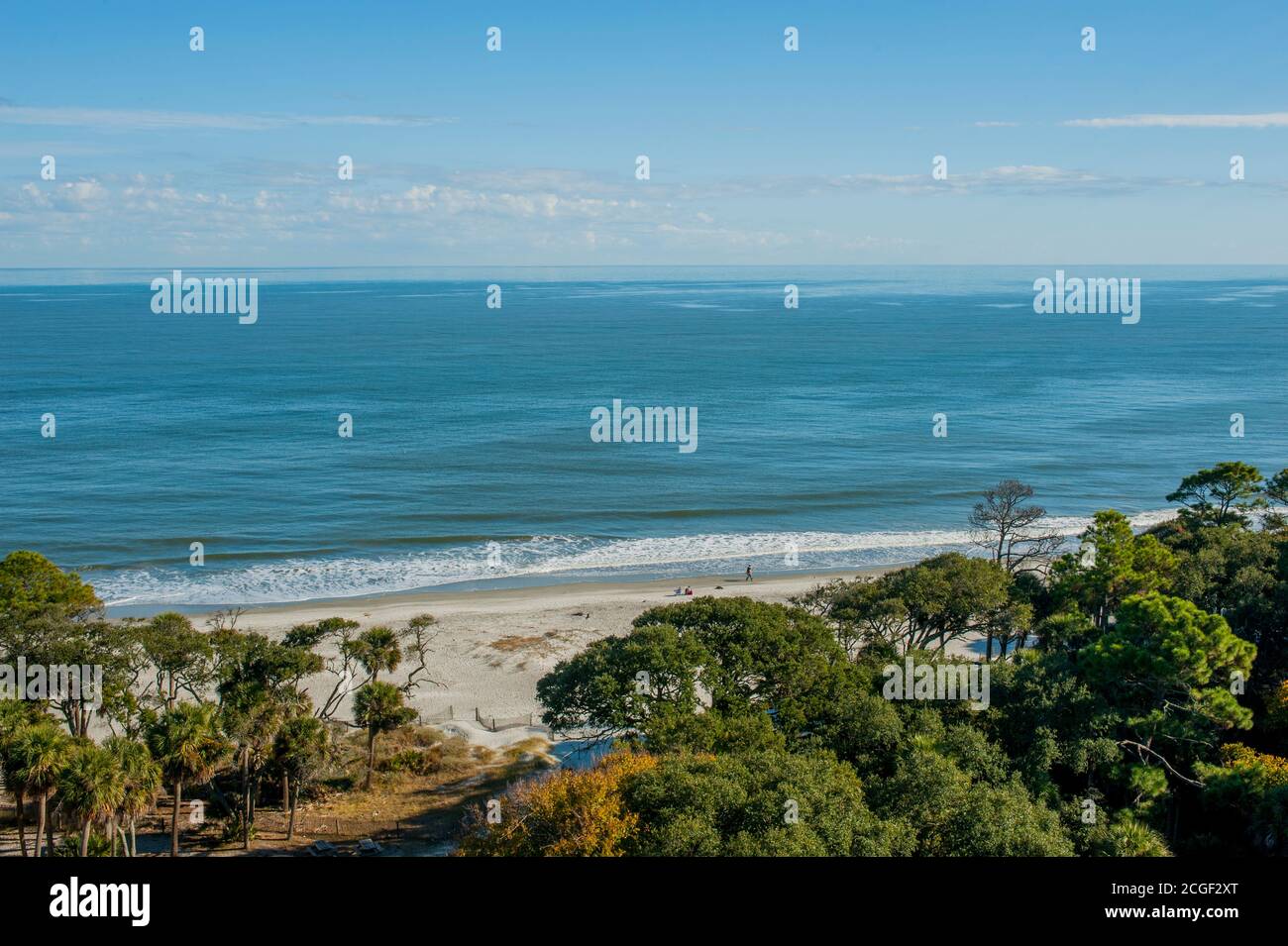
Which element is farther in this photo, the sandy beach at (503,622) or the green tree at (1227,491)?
the green tree at (1227,491)

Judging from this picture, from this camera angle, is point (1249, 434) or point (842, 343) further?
point (842, 343)

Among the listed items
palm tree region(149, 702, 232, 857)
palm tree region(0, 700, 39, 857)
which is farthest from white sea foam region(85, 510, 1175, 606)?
palm tree region(149, 702, 232, 857)

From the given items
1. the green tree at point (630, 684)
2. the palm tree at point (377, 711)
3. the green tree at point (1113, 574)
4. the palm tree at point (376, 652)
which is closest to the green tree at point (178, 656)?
the palm tree at point (376, 652)

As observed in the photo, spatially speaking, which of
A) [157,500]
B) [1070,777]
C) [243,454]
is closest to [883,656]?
[1070,777]

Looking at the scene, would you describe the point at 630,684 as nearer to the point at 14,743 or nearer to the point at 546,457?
the point at 14,743

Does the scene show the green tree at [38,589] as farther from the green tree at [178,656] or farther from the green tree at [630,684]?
the green tree at [630,684]

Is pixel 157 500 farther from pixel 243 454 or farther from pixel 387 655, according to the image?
pixel 387 655

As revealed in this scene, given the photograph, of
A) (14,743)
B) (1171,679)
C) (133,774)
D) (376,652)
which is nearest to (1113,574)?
(1171,679)
